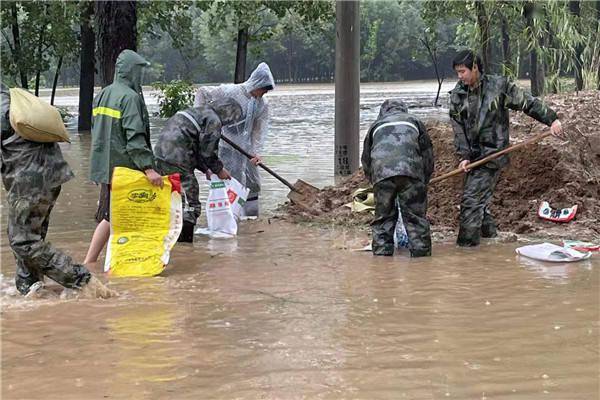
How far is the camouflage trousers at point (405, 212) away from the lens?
Answer: 25.7ft

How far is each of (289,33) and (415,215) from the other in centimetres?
2635

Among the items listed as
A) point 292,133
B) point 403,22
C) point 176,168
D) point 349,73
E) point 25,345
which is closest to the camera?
point 25,345

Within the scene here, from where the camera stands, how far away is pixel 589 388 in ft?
14.7

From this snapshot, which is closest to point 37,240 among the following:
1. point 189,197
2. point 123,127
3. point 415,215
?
point 123,127

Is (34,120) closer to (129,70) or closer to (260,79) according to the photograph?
(129,70)

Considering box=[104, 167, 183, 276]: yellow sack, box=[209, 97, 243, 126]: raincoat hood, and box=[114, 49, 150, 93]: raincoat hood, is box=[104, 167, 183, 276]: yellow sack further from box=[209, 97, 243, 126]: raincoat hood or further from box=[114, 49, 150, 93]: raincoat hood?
box=[209, 97, 243, 126]: raincoat hood

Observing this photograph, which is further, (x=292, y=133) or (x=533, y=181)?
(x=292, y=133)

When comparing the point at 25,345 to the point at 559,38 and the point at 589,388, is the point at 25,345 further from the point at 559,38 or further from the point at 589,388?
the point at 559,38

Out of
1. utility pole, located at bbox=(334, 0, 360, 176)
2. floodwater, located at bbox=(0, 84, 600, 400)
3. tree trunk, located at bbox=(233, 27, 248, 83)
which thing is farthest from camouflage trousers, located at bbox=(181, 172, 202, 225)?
tree trunk, located at bbox=(233, 27, 248, 83)

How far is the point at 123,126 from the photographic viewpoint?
23.0 feet

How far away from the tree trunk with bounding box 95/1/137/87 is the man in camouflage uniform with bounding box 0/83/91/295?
314 centimetres

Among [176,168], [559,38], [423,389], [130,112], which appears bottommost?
[423,389]

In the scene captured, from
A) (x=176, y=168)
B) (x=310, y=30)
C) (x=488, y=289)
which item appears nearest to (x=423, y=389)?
(x=488, y=289)

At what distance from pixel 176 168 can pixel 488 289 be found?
3307mm
